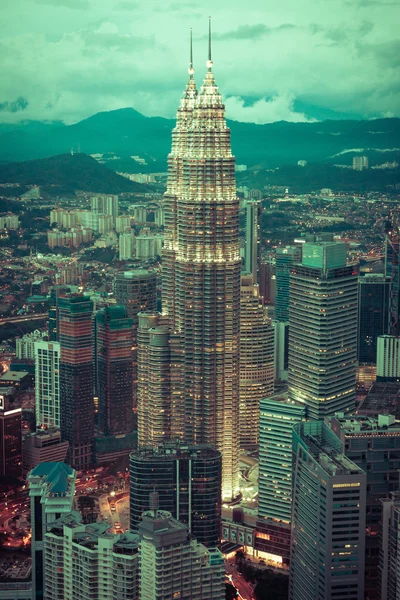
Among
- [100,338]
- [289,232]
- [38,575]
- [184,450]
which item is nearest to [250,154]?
[289,232]

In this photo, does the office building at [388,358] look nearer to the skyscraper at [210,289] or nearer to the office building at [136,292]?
the skyscraper at [210,289]

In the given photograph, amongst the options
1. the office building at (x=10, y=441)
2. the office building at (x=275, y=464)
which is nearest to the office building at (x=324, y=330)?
the office building at (x=275, y=464)

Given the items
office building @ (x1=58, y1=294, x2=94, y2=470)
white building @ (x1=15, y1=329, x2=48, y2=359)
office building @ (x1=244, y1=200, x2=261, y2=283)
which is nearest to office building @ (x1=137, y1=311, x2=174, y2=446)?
office building @ (x1=58, y1=294, x2=94, y2=470)

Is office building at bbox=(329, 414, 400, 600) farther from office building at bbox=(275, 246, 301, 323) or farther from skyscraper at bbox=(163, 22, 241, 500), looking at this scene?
office building at bbox=(275, 246, 301, 323)

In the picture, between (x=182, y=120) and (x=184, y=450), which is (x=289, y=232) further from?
(x=184, y=450)

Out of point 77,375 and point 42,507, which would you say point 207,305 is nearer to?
point 77,375
